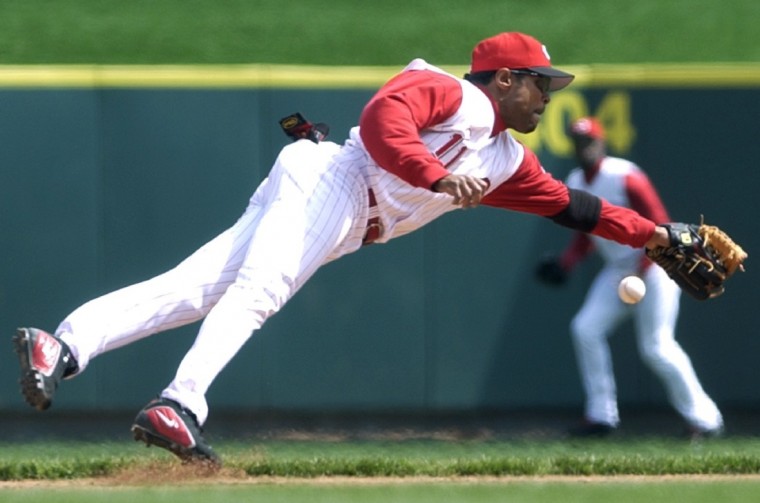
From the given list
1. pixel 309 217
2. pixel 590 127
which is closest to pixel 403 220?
pixel 309 217

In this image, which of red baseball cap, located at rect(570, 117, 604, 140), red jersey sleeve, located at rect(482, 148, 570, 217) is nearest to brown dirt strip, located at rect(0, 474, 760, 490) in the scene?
red jersey sleeve, located at rect(482, 148, 570, 217)

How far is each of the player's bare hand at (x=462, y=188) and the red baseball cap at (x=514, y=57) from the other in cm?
77

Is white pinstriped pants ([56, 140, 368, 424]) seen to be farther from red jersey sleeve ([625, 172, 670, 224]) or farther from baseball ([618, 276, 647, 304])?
red jersey sleeve ([625, 172, 670, 224])

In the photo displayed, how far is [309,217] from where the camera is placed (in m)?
5.09

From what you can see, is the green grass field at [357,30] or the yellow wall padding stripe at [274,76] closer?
the yellow wall padding stripe at [274,76]

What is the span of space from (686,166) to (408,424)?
220cm

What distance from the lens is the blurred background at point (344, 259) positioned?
28.0 ft

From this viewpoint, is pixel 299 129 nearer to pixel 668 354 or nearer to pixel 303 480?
pixel 303 480

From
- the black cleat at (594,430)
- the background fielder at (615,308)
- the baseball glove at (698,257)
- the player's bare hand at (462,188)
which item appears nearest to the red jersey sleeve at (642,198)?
the background fielder at (615,308)

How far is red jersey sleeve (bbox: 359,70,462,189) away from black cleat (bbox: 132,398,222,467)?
1039 millimetres

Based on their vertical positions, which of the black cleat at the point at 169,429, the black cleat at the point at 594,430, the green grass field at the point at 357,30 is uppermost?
the green grass field at the point at 357,30

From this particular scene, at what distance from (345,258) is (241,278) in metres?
3.72

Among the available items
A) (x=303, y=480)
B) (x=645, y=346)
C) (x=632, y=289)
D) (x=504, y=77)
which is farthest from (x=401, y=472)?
(x=645, y=346)

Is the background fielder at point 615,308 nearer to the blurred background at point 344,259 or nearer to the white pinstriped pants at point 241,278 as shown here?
the blurred background at point 344,259
